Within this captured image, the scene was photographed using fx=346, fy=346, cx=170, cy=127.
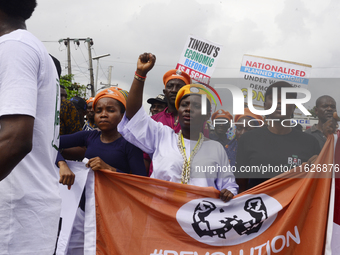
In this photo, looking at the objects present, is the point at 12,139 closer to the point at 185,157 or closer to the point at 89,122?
the point at 185,157

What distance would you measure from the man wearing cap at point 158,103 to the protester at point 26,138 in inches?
144

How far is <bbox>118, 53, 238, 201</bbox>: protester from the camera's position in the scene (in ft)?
8.96

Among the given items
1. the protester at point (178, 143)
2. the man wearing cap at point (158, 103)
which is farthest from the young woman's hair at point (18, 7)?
the man wearing cap at point (158, 103)

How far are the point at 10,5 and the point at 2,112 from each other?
51 centimetres

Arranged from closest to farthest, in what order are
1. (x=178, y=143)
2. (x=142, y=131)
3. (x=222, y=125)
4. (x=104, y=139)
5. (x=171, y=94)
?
(x=142, y=131) < (x=178, y=143) < (x=104, y=139) < (x=171, y=94) < (x=222, y=125)

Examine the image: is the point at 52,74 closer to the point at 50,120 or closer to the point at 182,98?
the point at 50,120

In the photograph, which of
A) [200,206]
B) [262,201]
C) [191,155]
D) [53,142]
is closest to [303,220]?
[262,201]

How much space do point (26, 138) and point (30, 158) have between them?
0.78 feet

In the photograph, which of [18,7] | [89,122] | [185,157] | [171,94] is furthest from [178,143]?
[89,122]

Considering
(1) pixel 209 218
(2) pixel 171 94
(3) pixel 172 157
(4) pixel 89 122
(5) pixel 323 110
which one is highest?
(2) pixel 171 94

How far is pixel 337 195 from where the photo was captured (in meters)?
2.94

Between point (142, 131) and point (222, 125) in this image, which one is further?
point (222, 125)

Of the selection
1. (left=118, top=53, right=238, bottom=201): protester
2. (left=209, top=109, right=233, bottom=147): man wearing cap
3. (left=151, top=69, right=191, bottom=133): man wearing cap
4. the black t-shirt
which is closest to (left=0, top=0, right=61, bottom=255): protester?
(left=118, top=53, right=238, bottom=201): protester

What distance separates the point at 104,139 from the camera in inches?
129
